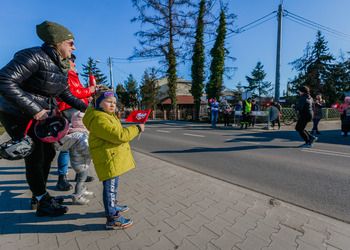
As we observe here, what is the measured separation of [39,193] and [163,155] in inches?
144

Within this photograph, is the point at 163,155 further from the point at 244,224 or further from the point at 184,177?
the point at 244,224

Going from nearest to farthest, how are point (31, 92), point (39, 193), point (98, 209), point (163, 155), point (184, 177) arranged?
point (31, 92) → point (39, 193) → point (98, 209) → point (184, 177) → point (163, 155)

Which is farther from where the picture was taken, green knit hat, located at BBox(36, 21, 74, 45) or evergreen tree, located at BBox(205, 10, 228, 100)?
evergreen tree, located at BBox(205, 10, 228, 100)

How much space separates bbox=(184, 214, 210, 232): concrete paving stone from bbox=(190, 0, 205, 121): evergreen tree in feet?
62.1

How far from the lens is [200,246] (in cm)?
172

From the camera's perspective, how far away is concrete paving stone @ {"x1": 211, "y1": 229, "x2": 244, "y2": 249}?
5.65 feet

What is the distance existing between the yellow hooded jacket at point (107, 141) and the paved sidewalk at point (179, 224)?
0.65 meters

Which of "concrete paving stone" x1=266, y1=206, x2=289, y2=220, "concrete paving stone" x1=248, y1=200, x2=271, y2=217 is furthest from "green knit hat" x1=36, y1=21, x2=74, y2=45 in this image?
"concrete paving stone" x1=266, y1=206, x2=289, y2=220

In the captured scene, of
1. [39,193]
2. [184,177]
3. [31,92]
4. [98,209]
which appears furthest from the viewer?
[184,177]

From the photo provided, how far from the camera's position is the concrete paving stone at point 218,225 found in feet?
6.37

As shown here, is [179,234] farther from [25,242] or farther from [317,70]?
[317,70]

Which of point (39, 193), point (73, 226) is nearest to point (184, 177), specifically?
point (73, 226)

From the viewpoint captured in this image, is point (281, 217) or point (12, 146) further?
point (281, 217)

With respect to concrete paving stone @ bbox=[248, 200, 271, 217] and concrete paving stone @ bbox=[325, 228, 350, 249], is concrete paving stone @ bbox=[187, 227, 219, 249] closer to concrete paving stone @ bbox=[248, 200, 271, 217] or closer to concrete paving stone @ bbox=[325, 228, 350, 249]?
concrete paving stone @ bbox=[248, 200, 271, 217]
